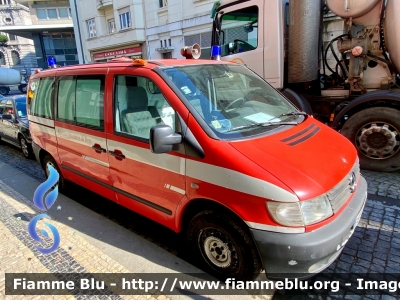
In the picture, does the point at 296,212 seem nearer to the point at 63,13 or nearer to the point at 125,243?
the point at 125,243

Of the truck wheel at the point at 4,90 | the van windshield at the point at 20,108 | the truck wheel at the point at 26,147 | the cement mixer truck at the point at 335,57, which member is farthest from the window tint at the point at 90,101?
the truck wheel at the point at 4,90

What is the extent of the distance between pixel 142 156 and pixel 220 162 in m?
0.90

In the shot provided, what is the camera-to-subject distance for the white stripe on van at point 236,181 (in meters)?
1.89

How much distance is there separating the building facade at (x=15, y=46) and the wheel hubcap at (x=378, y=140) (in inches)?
2098

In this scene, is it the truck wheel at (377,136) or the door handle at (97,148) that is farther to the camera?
the truck wheel at (377,136)

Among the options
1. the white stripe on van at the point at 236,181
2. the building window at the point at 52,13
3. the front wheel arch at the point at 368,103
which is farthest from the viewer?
the building window at the point at 52,13

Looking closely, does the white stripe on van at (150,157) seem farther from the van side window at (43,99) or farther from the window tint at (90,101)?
the van side window at (43,99)

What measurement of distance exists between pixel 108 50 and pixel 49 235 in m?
22.4

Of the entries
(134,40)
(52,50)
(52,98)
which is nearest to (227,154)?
(52,98)

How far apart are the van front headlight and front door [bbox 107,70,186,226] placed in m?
0.83

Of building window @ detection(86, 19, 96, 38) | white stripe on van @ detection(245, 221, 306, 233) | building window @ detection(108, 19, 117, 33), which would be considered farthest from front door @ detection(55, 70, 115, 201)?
building window @ detection(86, 19, 96, 38)

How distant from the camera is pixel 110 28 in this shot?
22172 millimetres

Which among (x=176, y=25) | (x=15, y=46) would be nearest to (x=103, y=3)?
(x=176, y=25)

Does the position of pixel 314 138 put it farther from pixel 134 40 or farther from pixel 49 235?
pixel 134 40
